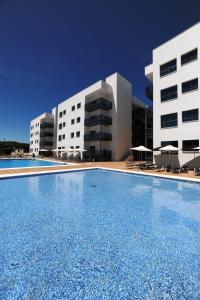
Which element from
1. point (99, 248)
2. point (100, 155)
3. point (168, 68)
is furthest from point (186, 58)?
point (99, 248)

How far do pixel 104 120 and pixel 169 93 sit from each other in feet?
43.5

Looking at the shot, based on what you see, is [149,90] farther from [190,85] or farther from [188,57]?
[190,85]

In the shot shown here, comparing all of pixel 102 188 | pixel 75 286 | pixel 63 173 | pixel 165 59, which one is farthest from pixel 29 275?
pixel 165 59

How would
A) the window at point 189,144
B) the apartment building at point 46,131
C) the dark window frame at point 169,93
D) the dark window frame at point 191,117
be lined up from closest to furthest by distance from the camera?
the window at point 189,144 → the dark window frame at point 191,117 → the dark window frame at point 169,93 → the apartment building at point 46,131

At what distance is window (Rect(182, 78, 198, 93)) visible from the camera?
17031 millimetres

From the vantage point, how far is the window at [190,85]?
55.9ft

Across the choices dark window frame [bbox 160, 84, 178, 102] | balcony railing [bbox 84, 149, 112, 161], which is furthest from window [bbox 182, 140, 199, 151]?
balcony railing [bbox 84, 149, 112, 161]

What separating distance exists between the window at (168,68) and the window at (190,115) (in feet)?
19.0

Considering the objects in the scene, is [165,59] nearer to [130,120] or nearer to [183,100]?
[183,100]

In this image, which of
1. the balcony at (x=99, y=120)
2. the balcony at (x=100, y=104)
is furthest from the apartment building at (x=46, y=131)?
the balcony at (x=99, y=120)

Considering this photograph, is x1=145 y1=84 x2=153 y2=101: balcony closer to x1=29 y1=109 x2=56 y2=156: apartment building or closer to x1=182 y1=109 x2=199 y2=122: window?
x1=182 y1=109 x2=199 y2=122: window

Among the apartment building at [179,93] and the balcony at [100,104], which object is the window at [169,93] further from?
the balcony at [100,104]

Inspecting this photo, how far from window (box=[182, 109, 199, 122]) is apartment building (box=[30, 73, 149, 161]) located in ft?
43.5

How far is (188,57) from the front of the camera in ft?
58.4
